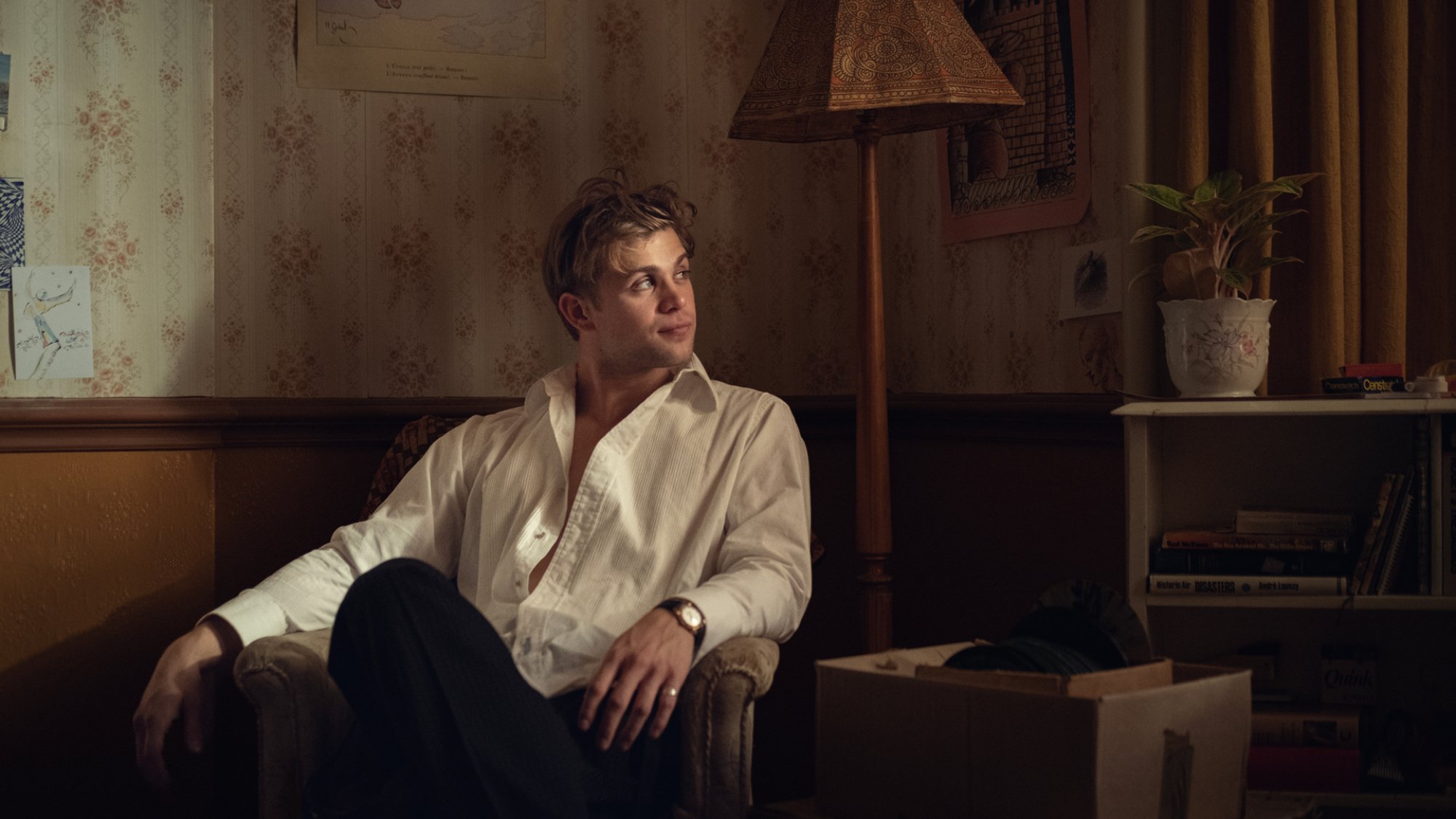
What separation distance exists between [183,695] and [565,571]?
550mm

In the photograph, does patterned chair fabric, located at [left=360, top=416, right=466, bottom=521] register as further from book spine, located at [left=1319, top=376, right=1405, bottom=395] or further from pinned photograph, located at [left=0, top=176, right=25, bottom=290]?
book spine, located at [left=1319, top=376, right=1405, bottom=395]

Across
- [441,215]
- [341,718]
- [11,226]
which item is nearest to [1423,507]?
[341,718]

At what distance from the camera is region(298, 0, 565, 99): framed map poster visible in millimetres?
2506

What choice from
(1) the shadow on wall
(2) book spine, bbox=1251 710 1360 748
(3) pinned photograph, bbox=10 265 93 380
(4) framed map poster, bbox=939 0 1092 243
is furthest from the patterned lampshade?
(1) the shadow on wall

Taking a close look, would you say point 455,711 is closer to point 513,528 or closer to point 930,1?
point 513,528

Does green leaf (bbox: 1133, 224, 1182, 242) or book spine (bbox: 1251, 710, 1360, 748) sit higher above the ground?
green leaf (bbox: 1133, 224, 1182, 242)

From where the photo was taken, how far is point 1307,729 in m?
1.78

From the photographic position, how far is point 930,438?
8.85 feet

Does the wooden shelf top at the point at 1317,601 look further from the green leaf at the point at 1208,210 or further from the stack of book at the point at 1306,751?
the green leaf at the point at 1208,210

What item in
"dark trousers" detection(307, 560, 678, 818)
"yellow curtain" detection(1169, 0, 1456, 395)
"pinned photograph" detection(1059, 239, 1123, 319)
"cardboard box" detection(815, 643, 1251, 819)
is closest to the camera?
"cardboard box" detection(815, 643, 1251, 819)

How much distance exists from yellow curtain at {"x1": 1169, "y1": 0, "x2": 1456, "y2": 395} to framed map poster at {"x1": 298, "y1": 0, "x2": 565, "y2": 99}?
1391mm

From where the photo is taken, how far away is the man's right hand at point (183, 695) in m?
1.61

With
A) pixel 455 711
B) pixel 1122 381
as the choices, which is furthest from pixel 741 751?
pixel 1122 381

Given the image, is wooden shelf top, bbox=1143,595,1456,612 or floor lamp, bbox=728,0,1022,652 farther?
floor lamp, bbox=728,0,1022,652
